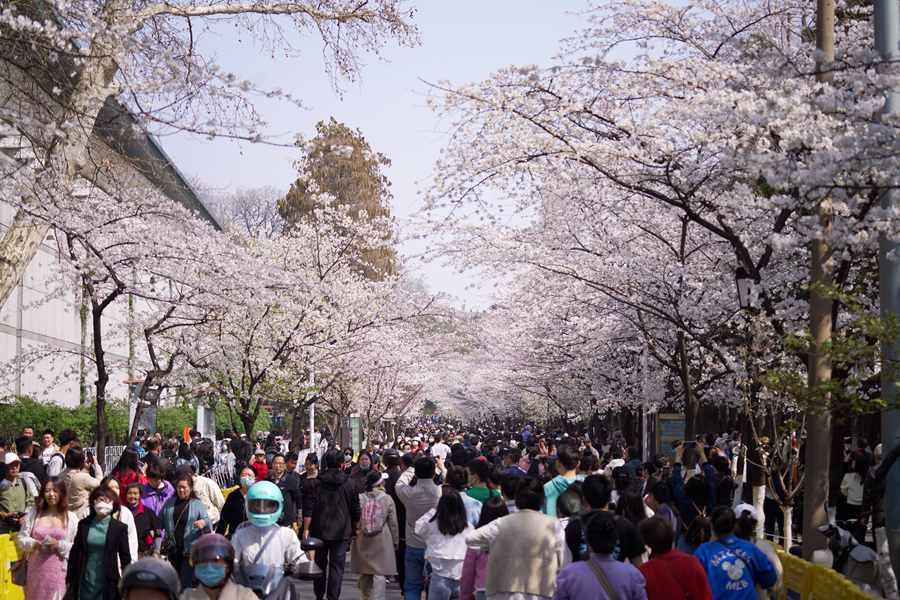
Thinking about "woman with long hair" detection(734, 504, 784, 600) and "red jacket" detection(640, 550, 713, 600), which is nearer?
"red jacket" detection(640, 550, 713, 600)

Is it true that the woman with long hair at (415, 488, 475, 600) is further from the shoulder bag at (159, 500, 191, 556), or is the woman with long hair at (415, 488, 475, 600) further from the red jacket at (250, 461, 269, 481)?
the red jacket at (250, 461, 269, 481)

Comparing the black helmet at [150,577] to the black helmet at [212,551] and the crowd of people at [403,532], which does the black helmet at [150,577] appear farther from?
the black helmet at [212,551]

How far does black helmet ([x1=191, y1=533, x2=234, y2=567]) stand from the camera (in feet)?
14.7

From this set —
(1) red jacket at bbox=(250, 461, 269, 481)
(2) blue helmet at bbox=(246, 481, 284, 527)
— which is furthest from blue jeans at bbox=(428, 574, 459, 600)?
(1) red jacket at bbox=(250, 461, 269, 481)

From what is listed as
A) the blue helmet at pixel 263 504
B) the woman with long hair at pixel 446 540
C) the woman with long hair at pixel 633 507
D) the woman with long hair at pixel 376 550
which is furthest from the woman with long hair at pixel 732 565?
the woman with long hair at pixel 376 550

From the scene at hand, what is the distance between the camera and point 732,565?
243 inches

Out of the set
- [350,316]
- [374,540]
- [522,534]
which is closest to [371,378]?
[350,316]

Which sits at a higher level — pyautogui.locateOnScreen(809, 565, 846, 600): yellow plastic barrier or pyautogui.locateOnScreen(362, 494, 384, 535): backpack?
pyautogui.locateOnScreen(362, 494, 384, 535): backpack

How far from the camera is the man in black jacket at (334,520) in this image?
9.84 meters

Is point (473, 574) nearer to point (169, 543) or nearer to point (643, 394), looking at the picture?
point (169, 543)

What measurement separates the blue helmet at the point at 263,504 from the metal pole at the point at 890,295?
4753mm

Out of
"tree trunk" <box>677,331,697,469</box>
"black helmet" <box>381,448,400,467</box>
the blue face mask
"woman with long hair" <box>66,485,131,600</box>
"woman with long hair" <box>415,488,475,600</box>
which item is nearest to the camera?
the blue face mask

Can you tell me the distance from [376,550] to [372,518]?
330mm

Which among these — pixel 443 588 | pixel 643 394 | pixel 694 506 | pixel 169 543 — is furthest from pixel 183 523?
pixel 643 394
